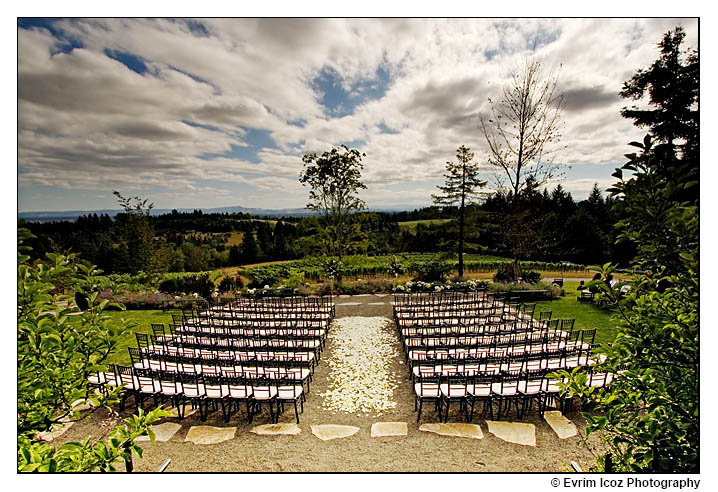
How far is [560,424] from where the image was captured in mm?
5652

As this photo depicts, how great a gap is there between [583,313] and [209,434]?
14250mm

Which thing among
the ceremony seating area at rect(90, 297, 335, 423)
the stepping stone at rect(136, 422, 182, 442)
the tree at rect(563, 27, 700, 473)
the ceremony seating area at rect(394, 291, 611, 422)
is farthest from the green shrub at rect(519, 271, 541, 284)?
the stepping stone at rect(136, 422, 182, 442)

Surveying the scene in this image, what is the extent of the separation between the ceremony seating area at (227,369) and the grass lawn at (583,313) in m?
8.84

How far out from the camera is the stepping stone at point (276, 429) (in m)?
5.62

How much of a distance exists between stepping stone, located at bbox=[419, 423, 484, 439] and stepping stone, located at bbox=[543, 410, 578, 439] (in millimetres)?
1207

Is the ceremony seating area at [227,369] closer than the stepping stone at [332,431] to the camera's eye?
No

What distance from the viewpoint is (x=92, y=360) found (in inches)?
100

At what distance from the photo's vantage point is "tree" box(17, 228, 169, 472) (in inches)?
88.8

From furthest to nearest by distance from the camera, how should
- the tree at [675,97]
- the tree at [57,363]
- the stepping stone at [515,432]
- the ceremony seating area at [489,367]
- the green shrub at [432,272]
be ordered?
1. the green shrub at [432,272]
2. the ceremony seating area at [489,367]
3. the stepping stone at [515,432]
4. the tree at [675,97]
5. the tree at [57,363]

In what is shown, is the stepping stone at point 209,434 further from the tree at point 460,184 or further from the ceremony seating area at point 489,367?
the tree at point 460,184

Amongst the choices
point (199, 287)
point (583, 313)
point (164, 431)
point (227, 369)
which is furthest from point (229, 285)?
point (583, 313)

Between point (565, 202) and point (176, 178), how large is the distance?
51105 mm

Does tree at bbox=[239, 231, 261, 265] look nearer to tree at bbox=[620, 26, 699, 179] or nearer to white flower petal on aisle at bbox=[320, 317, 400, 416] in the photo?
white flower petal on aisle at bbox=[320, 317, 400, 416]

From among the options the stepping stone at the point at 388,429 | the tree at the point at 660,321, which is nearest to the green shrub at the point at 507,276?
the stepping stone at the point at 388,429
